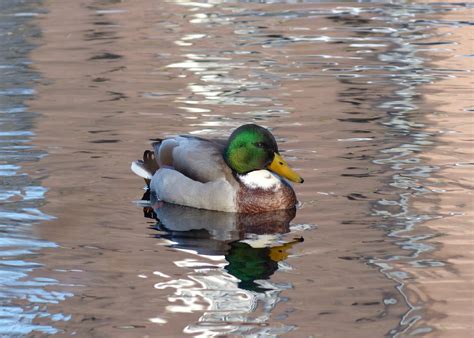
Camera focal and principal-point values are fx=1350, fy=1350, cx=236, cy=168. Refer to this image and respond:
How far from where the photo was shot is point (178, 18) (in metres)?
21.4

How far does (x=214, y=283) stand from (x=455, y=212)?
2.38 meters

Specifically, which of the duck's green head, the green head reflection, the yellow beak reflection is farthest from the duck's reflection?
the duck's green head

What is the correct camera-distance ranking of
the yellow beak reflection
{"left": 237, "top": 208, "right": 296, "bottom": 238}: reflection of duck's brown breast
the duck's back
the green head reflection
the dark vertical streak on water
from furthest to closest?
the duck's back
the yellow beak reflection
{"left": 237, "top": 208, "right": 296, "bottom": 238}: reflection of duck's brown breast
the green head reflection
the dark vertical streak on water

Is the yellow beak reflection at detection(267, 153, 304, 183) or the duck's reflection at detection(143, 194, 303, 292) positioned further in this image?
the yellow beak reflection at detection(267, 153, 304, 183)

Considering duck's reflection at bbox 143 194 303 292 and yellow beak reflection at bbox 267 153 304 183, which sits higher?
yellow beak reflection at bbox 267 153 304 183

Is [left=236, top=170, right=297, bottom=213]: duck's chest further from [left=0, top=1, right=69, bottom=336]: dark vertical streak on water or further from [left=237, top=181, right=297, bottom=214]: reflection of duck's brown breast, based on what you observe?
[left=0, top=1, right=69, bottom=336]: dark vertical streak on water

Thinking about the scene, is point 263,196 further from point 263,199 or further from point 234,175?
point 234,175

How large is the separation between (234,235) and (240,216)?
0.58 metres

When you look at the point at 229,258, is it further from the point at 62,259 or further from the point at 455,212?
the point at 455,212

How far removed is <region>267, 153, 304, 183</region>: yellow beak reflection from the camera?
10.3m

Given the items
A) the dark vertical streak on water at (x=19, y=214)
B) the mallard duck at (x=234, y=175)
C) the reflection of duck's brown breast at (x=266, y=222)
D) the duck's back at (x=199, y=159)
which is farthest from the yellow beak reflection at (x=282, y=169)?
the dark vertical streak on water at (x=19, y=214)

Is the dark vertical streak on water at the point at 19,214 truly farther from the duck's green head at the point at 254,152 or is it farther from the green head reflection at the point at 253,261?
the duck's green head at the point at 254,152

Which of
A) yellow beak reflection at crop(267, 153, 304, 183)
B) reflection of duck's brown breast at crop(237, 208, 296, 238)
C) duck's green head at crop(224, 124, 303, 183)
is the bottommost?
reflection of duck's brown breast at crop(237, 208, 296, 238)

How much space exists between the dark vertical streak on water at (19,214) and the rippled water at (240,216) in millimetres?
22
